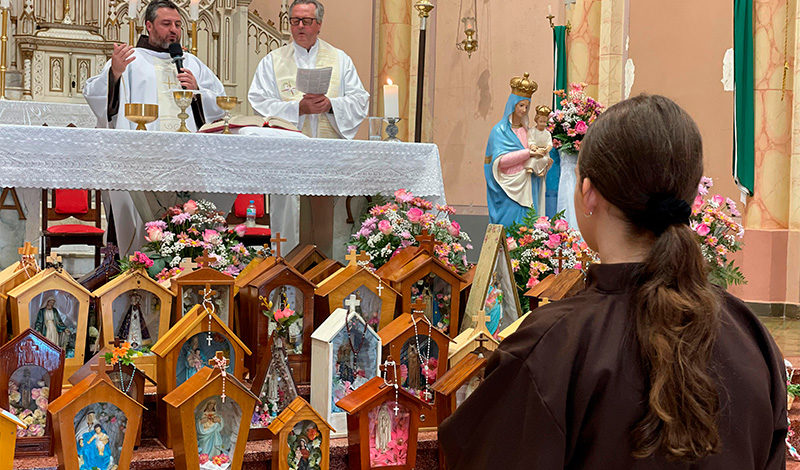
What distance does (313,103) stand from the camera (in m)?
6.41

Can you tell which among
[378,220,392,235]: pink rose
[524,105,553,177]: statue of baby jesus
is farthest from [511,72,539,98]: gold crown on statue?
[378,220,392,235]: pink rose

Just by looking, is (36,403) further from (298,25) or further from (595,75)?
(595,75)

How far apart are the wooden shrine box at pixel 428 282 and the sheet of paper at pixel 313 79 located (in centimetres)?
190

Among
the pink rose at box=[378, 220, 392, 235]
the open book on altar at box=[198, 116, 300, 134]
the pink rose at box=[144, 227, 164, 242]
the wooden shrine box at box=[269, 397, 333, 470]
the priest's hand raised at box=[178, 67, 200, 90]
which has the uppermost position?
the priest's hand raised at box=[178, 67, 200, 90]

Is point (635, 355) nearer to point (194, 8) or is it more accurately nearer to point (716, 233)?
point (716, 233)

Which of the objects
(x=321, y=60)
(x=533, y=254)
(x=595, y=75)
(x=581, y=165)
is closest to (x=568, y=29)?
(x=595, y=75)

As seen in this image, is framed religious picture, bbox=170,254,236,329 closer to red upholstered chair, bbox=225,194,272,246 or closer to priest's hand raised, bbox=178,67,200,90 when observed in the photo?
priest's hand raised, bbox=178,67,200,90

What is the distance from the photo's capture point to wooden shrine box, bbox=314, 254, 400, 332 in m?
4.02

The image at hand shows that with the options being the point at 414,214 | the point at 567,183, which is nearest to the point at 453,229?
the point at 414,214

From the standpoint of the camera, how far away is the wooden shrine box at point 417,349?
368 cm

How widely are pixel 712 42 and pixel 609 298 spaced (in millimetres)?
8715

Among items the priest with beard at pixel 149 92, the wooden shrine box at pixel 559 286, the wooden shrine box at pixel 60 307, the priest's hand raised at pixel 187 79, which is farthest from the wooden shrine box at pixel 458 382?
the priest's hand raised at pixel 187 79

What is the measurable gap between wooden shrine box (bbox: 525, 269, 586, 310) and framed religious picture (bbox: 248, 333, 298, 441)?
3.73 ft

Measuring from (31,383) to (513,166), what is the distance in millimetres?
5397
